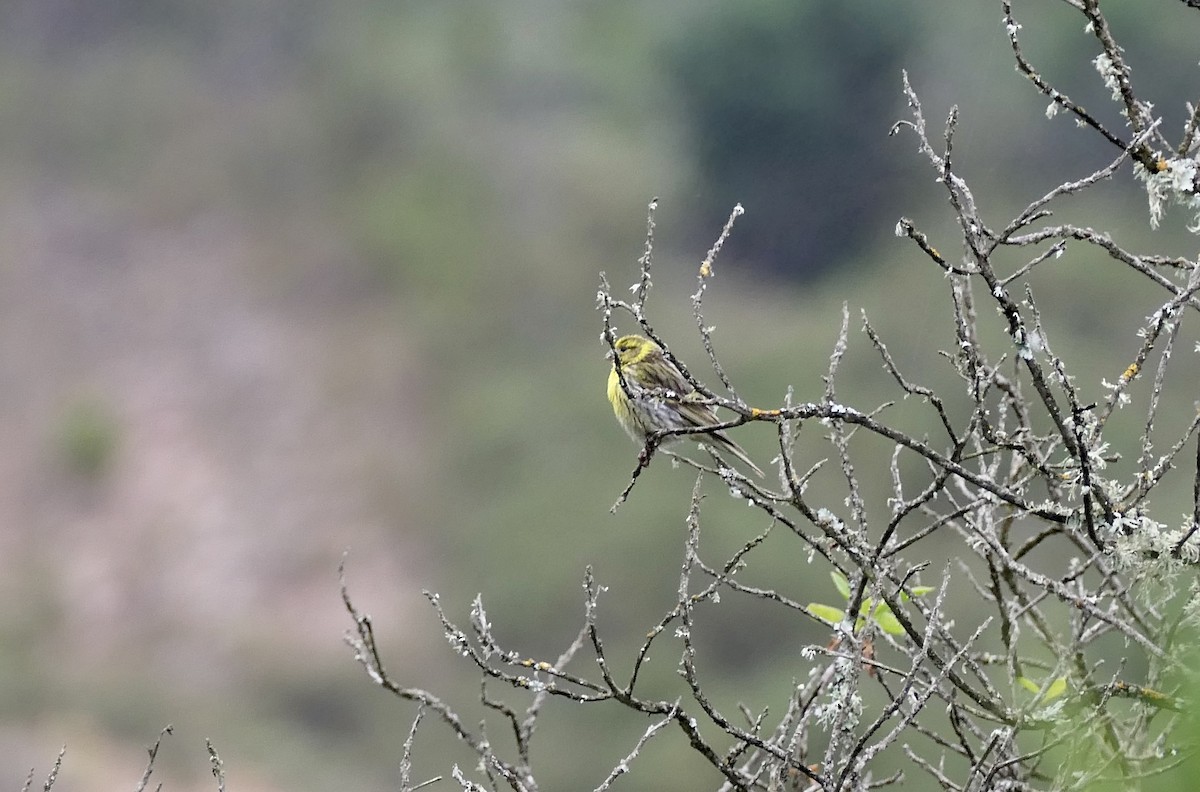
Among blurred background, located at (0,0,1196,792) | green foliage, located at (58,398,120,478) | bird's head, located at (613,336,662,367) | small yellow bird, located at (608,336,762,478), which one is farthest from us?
green foliage, located at (58,398,120,478)

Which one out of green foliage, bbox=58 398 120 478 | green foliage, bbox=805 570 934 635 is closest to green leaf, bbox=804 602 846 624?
green foliage, bbox=805 570 934 635

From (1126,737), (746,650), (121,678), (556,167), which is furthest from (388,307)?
(1126,737)

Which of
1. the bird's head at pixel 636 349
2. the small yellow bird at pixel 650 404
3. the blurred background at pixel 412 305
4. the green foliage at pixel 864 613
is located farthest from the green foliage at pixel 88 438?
the green foliage at pixel 864 613

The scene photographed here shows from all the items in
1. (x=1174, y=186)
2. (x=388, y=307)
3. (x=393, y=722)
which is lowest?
(x=1174, y=186)

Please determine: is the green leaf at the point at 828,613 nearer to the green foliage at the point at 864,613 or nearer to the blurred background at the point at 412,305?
the green foliage at the point at 864,613

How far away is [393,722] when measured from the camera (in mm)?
25531

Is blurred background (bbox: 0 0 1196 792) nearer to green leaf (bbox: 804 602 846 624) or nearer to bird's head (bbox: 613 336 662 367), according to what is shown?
bird's head (bbox: 613 336 662 367)

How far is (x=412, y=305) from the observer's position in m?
34.0

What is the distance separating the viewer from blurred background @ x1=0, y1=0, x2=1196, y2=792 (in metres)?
23.2

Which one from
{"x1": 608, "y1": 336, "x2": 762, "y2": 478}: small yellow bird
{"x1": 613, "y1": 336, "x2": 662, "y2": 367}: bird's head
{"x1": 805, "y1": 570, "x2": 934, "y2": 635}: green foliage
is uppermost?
{"x1": 613, "y1": 336, "x2": 662, "y2": 367}: bird's head

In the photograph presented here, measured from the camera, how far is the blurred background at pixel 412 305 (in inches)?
914

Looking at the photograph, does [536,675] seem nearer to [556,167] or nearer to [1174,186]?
[1174,186]

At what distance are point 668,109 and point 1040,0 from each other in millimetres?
9062

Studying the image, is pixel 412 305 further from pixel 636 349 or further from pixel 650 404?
pixel 650 404
